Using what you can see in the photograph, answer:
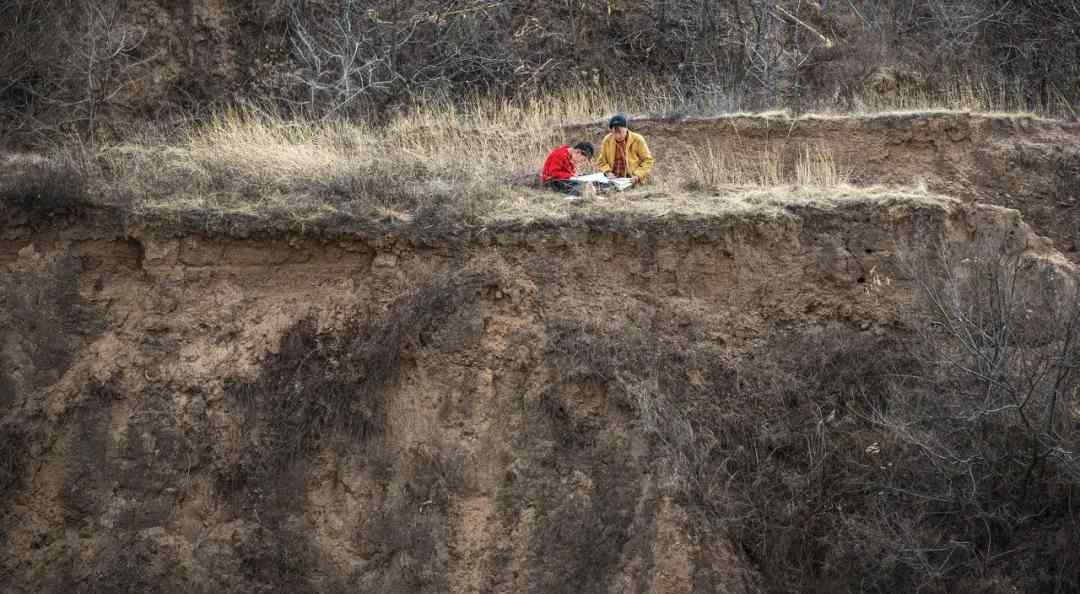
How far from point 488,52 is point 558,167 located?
5.36m

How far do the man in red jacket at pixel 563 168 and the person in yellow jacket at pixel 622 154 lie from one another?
0.78 ft

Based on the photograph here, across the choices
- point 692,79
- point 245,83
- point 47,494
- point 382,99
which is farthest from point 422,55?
point 47,494

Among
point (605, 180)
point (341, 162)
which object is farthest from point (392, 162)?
point (605, 180)

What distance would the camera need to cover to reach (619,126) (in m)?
12.8

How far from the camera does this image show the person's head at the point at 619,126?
12758 millimetres

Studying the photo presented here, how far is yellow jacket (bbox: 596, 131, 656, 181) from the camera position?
1273cm

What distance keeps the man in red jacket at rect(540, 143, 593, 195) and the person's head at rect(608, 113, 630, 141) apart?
34 centimetres

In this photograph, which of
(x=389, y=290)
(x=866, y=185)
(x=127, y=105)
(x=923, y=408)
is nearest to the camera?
(x=923, y=408)

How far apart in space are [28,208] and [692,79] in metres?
8.76

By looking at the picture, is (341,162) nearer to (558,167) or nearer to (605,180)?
(558,167)

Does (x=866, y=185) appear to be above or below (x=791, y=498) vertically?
above

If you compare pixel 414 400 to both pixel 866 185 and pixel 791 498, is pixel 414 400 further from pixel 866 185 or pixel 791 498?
pixel 866 185

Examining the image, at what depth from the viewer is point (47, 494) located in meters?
10.9

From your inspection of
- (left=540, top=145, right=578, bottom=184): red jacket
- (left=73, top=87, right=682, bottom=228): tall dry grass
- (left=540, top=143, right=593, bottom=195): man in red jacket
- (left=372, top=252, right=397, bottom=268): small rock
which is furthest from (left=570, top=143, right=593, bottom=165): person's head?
(left=372, top=252, right=397, bottom=268): small rock
